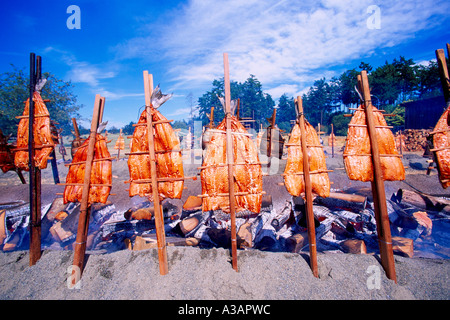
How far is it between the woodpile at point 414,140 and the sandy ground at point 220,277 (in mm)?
22371

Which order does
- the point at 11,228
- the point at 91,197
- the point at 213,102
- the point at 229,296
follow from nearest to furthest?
the point at 229,296, the point at 91,197, the point at 11,228, the point at 213,102

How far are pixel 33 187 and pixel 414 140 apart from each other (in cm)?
2938

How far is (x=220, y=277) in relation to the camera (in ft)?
11.3

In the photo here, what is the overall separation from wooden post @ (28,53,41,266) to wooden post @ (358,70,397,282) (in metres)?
6.18

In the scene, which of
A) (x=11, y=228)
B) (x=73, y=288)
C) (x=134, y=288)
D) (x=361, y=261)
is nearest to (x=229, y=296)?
(x=134, y=288)

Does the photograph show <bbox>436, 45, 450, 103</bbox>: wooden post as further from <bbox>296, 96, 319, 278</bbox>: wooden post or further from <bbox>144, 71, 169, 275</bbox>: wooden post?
<bbox>144, 71, 169, 275</bbox>: wooden post

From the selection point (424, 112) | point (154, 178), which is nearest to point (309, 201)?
point (154, 178)

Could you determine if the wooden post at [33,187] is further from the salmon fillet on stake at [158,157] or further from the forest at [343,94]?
the forest at [343,94]

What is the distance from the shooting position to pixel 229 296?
3.17 meters

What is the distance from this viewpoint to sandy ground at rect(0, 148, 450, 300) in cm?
318

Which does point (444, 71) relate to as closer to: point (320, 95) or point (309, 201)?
point (309, 201)

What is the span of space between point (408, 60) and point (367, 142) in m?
45.8

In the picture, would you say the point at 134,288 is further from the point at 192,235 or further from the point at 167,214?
the point at 167,214

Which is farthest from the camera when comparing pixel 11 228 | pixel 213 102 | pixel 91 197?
pixel 213 102
